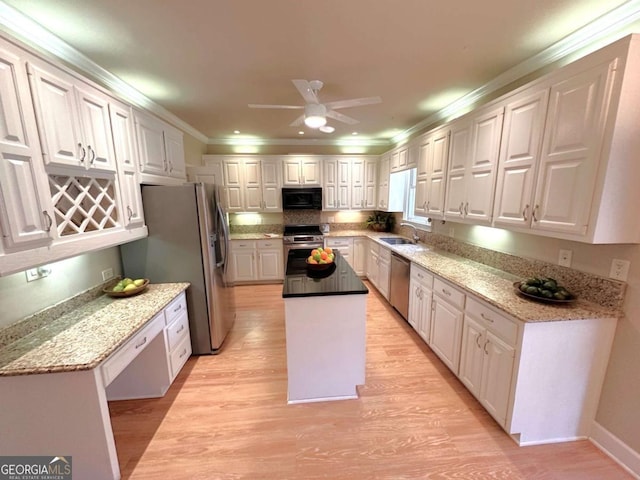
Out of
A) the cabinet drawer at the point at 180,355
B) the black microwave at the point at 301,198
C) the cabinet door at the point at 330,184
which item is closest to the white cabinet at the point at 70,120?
the cabinet drawer at the point at 180,355

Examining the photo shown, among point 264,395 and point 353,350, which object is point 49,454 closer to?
point 264,395

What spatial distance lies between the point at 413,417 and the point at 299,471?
0.91m

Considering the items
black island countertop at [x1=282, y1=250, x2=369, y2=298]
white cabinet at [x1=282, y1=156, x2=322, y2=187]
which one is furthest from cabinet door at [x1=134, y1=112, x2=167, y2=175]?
white cabinet at [x1=282, y1=156, x2=322, y2=187]

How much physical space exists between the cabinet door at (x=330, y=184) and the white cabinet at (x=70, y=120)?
346 cm

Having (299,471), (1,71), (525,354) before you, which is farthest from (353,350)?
(1,71)

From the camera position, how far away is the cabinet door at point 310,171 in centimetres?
480

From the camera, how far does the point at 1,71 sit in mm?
1178

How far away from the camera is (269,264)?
480 centimetres

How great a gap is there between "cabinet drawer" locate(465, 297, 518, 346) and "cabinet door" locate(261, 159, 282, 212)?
3.72 m

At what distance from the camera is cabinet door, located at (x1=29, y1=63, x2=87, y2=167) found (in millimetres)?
1346

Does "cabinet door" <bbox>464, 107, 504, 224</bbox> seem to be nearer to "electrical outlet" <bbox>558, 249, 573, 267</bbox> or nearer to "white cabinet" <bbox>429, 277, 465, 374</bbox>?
"electrical outlet" <bbox>558, 249, 573, 267</bbox>

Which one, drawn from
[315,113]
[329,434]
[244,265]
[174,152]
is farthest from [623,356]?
[244,265]

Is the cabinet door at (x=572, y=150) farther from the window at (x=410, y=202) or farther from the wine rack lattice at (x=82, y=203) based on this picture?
the wine rack lattice at (x=82, y=203)

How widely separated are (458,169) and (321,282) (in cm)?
181
